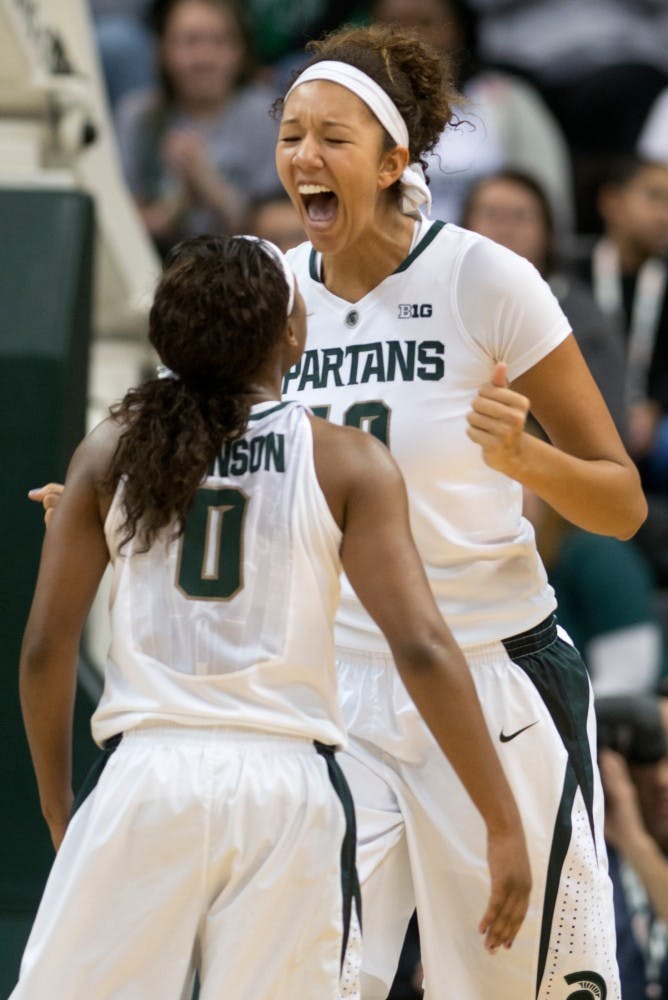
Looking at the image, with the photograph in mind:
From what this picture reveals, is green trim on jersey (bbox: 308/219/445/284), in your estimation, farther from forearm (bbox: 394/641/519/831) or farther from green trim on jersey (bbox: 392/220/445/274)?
forearm (bbox: 394/641/519/831)

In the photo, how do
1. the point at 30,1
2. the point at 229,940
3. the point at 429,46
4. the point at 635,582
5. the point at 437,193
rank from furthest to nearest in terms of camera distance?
the point at 437,193, the point at 635,582, the point at 30,1, the point at 429,46, the point at 229,940

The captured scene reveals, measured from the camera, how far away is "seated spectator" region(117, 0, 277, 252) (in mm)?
8938

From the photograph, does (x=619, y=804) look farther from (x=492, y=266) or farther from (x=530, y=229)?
(x=530, y=229)

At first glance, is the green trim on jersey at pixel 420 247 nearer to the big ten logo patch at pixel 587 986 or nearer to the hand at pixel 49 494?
the hand at pixel 49 494

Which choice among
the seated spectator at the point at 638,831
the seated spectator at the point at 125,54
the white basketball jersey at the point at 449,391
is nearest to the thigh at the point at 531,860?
the white basketball jersey at the point at 449,391

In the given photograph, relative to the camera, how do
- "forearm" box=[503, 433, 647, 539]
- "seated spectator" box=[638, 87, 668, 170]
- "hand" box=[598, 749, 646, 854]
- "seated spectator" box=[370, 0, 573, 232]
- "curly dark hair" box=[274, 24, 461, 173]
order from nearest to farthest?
1. "forearm" box=[503, 433, 647, 539]
2. "curly dark hair" box=[274, 24, 461, 173]
3. "hand" box=[598, 749, 646, 854]
4. "seated spectator" box=[370, 0, 573, 232]
5. "seated spectator" box=[638, 87, 668, 170]

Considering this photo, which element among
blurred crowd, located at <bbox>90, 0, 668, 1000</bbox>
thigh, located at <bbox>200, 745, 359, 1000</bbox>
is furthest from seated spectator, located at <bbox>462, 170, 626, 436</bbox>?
thigh, located at <bbox>200, 745, 359, 1000</bbox>

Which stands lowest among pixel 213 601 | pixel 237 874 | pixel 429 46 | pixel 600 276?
pixel 237 874

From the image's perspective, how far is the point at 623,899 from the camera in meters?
5.35

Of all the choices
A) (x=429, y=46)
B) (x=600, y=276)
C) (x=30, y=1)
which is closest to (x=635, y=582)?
(x=600, y=276)

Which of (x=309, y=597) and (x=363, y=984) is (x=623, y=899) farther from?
(x=309, y=597)

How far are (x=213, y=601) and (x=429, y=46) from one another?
1.41 metres

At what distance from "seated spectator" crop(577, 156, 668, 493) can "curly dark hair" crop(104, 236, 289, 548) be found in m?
5.44

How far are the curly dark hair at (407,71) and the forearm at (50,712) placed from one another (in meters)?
1.23
